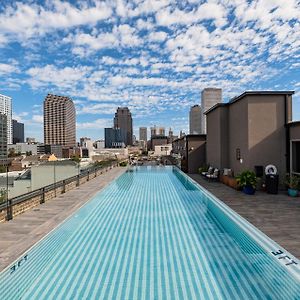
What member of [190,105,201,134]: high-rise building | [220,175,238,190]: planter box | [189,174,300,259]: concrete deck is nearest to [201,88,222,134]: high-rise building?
[190,105,201,134]: high-rise building

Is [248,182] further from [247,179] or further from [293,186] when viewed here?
[293,186]

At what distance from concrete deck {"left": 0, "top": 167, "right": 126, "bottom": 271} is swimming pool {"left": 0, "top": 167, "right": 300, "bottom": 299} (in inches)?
7.8

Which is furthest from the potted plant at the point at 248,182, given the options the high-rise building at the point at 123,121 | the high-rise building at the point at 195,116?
the high-rise building at the point at 123,121

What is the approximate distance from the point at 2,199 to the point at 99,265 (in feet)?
11.7

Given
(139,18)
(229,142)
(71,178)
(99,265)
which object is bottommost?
(99,265)

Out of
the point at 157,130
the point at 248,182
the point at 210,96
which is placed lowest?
the point at 248,182

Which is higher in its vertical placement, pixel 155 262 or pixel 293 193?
pixel 293 193

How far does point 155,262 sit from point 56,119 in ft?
619

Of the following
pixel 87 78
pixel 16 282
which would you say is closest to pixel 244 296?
pixel 16 282

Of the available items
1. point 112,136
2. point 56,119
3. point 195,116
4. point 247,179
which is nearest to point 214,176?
point 247,179

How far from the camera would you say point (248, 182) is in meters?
10.6

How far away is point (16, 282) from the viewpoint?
415 centimetres

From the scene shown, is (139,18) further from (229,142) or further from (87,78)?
(87,78)

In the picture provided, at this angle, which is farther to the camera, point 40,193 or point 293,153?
point 293,153
